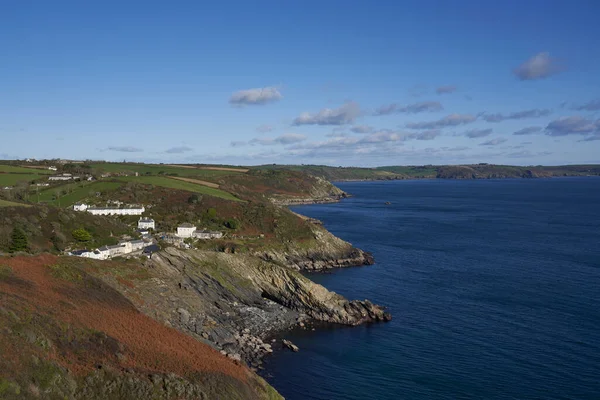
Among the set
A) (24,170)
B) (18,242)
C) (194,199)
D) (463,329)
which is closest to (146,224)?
(194,199)

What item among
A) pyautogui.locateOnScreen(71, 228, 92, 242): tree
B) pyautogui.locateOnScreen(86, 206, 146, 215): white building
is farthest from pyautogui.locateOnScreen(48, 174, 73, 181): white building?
pyautogui.locateOnScreen(71, 228, 92, 242): tree

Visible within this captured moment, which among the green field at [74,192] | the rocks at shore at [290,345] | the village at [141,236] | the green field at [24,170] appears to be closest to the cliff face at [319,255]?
the village at [141,236]

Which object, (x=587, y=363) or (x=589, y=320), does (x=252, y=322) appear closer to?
(x=587, y=363)

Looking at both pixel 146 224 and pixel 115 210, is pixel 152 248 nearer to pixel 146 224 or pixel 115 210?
pixel 146 224

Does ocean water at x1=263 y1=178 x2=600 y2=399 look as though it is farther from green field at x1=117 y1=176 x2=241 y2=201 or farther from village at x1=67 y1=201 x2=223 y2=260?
green field at x1=117 y1=176 x2=241 y2=201

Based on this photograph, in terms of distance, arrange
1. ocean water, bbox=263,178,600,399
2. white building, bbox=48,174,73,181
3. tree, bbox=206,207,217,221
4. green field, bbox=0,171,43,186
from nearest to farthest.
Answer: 1. ocean water, bbox=263,178,600,399
2. tree, bbox=206,207,217,221
3. green field, bbox=0,171,43,186
4. white building, bbox=48,174,73,181

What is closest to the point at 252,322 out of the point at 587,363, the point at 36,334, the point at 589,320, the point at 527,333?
the point at 36,334
